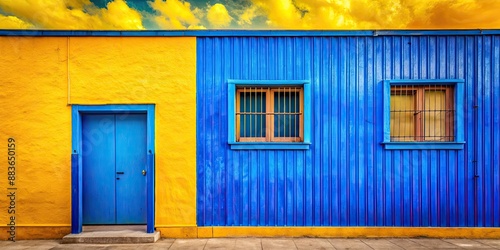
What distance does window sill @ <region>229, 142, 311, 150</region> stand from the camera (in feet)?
20.4

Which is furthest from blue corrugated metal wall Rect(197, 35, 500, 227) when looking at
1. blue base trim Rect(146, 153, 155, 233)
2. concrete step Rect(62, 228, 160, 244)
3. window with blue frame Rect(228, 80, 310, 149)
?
concrete step Rect(62, 228, 160, 244)

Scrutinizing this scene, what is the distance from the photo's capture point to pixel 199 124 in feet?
20.7

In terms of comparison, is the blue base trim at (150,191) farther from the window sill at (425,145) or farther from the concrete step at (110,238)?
the window sill at (425,145)

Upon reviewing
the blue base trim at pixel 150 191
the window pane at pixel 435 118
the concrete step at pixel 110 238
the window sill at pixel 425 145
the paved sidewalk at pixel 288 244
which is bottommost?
the paved sidewalk at pixel 288 244

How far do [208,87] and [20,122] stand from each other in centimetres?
368

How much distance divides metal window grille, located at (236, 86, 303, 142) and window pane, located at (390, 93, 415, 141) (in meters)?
1.84

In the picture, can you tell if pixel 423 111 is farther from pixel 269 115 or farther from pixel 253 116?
pixel 253 116

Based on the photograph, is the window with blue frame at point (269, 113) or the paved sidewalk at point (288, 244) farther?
the window with blue frame at point (269, 113)

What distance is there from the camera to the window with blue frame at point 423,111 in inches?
245

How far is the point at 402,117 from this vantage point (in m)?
6.40

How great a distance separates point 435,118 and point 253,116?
11.7 ft

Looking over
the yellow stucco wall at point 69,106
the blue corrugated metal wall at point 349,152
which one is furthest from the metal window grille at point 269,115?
the yellow stucco wall at point 69,106

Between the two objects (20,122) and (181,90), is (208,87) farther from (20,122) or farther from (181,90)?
(20,122)

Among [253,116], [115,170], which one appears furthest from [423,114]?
[115,170]
